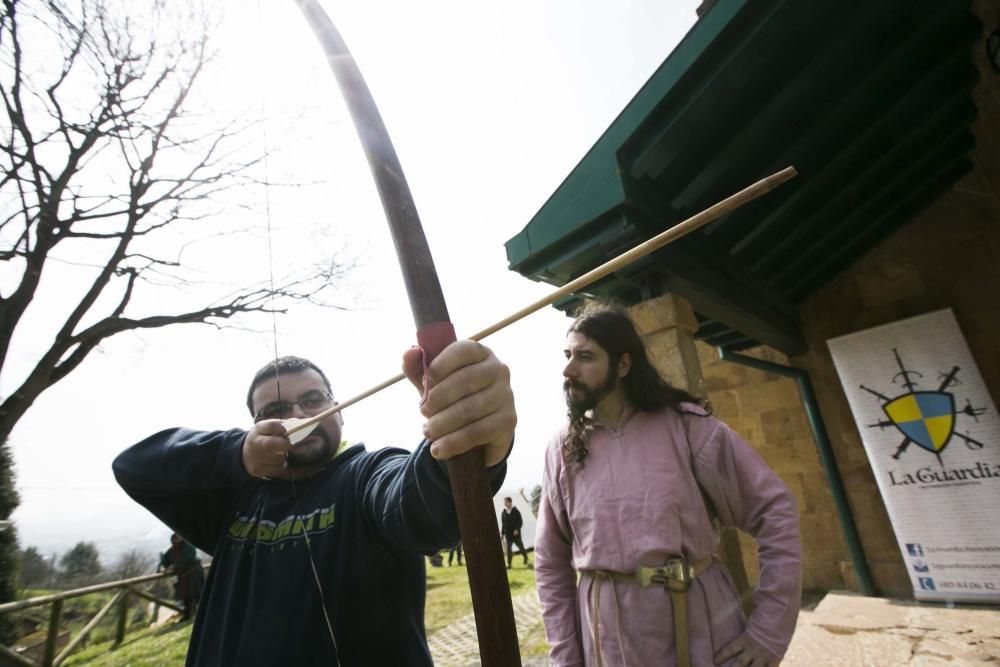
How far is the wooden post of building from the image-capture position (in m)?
1.91

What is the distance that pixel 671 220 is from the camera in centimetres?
224

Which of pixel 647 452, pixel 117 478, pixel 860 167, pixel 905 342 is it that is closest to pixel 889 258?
pixel 905 342

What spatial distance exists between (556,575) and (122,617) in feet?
14.9

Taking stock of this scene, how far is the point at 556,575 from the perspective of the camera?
145cm

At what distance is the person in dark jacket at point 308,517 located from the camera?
92cm

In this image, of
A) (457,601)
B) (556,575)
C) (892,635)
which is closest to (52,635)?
(556,575)

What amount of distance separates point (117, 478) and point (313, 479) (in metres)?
0.84

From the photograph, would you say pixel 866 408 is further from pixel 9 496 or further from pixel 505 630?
pixel 9 496

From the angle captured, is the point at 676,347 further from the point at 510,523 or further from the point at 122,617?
the point at 510,523

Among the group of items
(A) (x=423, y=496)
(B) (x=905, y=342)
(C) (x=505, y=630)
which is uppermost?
(B) (x=905, y=342)

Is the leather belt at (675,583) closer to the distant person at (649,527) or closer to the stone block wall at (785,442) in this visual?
the distant person at (649,527)

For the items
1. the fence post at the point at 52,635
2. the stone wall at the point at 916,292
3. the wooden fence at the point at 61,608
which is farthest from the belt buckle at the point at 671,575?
the fence post at the point at 52,635

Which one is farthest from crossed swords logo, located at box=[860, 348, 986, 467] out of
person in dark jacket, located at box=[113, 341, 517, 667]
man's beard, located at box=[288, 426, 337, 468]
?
man's beard, located at box=[288, 426, 337, 468]

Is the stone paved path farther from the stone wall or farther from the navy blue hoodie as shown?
the navy blue hoodie
